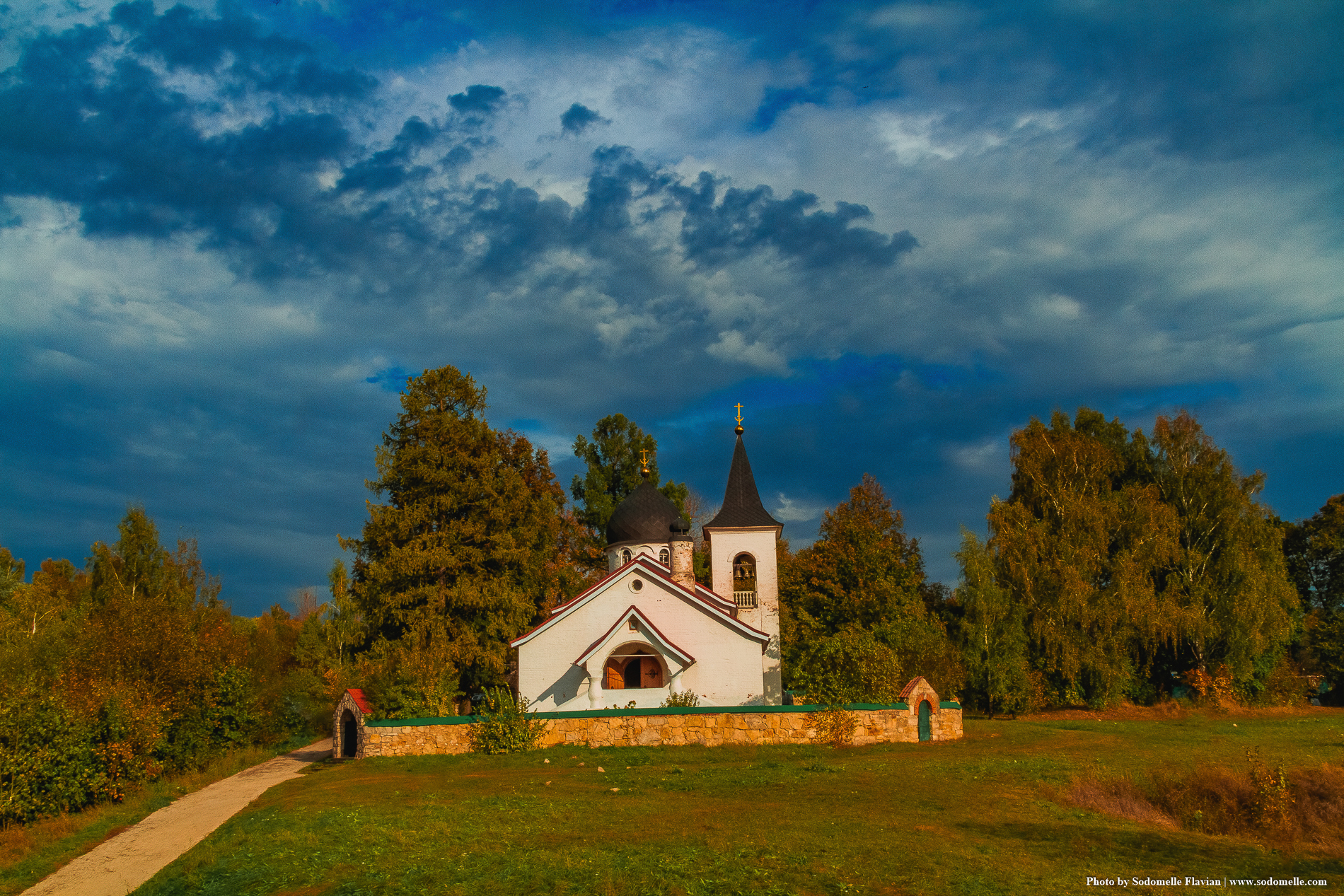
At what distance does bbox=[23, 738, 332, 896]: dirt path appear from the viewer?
12.0 metres

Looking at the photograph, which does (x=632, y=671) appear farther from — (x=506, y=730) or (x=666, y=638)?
(x=506, y=730)

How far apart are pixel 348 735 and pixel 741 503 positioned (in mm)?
18327

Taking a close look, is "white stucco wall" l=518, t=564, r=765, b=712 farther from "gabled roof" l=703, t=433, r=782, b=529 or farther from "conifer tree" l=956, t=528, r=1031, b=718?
"conifer tree" l=956, t=528, r=1031, b=718

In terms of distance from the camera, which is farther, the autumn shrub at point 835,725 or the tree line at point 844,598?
the tree line at point 844,598

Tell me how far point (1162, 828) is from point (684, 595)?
1929 cm

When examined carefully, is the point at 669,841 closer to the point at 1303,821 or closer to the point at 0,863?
the point at 1303,821

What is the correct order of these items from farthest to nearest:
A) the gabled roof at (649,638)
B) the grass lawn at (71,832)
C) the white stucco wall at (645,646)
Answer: the white stucco wall at (645,646) → the gabled roof at (649,638) → the grass lawn at (71,832)

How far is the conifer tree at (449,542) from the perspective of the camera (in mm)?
31031

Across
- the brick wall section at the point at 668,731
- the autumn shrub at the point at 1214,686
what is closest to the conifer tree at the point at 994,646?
the autumn shrub at the point at 1214,686

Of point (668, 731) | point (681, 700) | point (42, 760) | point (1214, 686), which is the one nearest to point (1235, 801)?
point (668, 731)

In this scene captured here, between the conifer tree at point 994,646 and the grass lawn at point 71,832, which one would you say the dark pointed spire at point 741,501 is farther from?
the grass lawn at point 71,832

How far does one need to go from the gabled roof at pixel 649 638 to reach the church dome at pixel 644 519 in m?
9.86

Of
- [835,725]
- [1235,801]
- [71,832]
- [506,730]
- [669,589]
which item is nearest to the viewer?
[1235,801]

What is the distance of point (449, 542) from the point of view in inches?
1265
